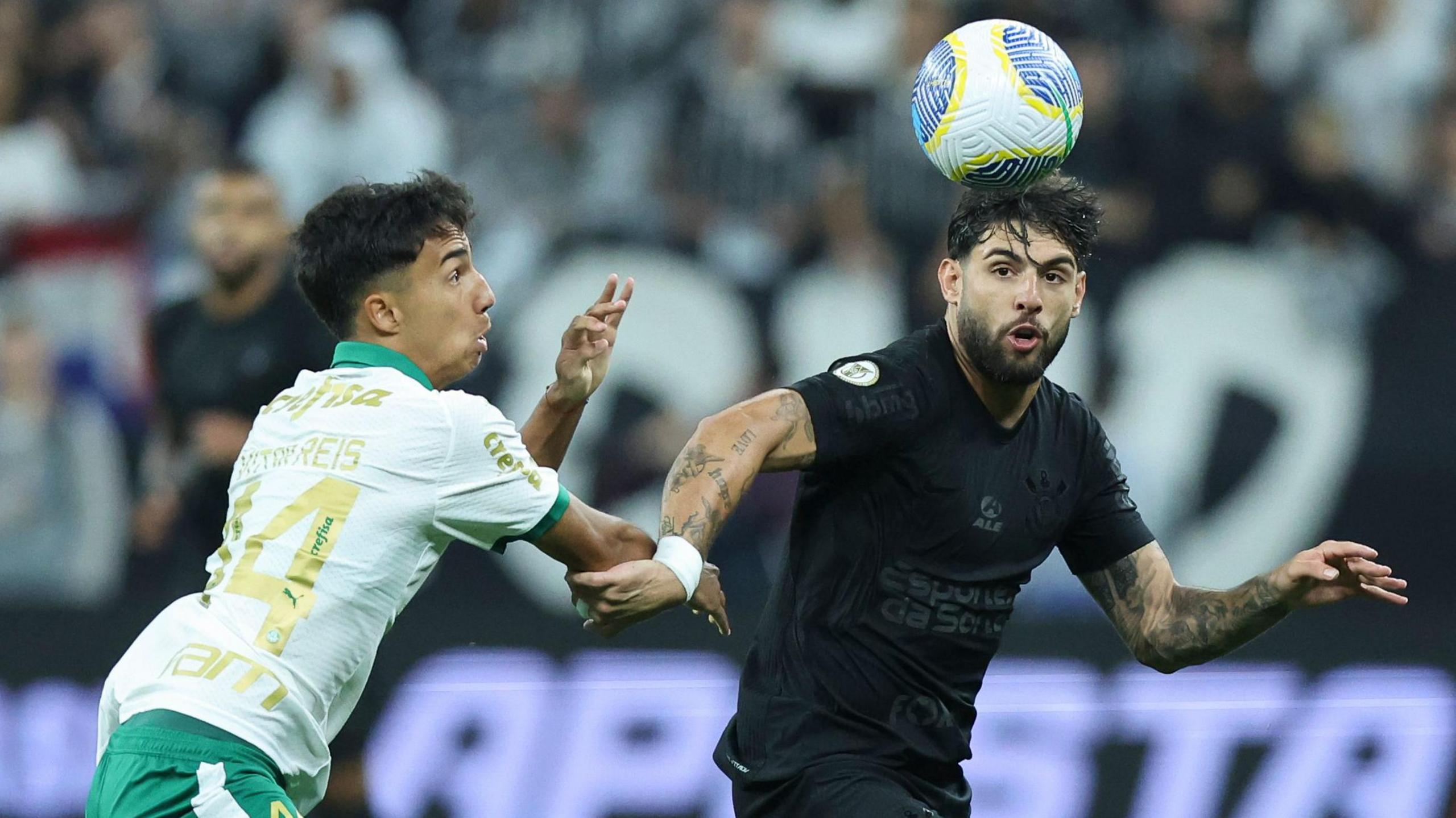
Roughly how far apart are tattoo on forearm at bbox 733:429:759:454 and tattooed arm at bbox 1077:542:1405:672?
123 centimetres

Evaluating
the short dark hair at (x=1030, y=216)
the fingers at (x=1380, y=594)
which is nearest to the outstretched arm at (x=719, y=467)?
the short dark hair at (x=1030, y=216)

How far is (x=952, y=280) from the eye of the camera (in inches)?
180

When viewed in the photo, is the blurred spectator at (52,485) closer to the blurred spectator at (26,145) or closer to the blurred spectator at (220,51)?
the blurred spectator at (26,145)

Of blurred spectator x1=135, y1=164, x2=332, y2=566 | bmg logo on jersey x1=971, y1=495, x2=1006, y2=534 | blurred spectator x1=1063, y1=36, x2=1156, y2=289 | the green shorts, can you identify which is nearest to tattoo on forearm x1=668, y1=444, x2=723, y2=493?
bmg logo on jersey x1=971, y1=495, x2=1006, y2=534

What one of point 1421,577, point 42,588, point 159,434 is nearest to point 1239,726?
point 1421,577

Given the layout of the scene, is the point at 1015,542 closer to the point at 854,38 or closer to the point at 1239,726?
the point at 1239,726

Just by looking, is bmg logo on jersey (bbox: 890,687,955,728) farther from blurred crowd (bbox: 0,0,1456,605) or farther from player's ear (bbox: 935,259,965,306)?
blurred crowd (bbox: 0,0,1456,605)

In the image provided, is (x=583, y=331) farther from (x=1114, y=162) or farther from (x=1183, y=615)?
(x=1114, y=162)

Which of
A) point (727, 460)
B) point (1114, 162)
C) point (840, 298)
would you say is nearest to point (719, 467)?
point (727, 460)

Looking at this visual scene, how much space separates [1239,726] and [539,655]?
8.54ft

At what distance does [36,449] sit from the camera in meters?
9.27

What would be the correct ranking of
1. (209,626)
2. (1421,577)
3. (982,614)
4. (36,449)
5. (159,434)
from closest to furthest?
(209,626)
(982,614)
(159,434)
(36,449)
(1421,577)

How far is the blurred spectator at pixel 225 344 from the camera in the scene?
6699 mm

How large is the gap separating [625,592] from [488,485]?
1.21 feet
